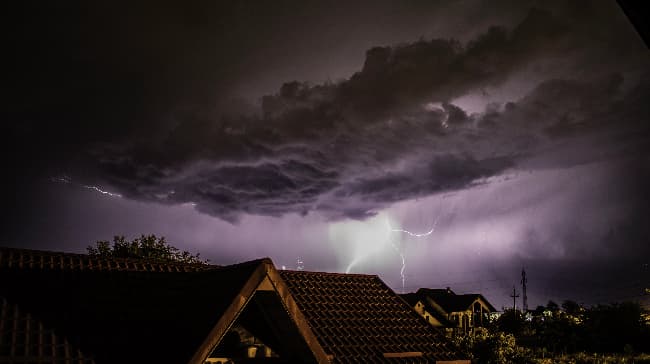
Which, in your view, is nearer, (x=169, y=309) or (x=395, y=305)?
(x=169, y=309)

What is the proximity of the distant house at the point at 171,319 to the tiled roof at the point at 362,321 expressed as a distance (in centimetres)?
5

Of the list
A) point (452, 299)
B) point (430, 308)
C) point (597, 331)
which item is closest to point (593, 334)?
point (597, 331)

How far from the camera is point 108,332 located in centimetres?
919

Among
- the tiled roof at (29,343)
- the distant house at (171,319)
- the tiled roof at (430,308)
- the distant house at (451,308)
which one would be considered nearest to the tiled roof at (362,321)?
the distant house at (171,319)

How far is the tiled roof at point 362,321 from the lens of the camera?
14.3m

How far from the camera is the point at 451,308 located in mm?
72875

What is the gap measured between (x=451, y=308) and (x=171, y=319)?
227ft

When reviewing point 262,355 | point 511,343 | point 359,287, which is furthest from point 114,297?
point 511,343

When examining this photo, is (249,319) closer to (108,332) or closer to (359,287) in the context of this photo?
(108,332)

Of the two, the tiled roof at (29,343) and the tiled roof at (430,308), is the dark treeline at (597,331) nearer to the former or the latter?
the tiled roof at (430,308)

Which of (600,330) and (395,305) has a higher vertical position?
(395,305)

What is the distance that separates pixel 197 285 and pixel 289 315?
241cm

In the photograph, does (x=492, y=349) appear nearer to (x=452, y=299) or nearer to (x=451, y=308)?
(x=451, y=308)

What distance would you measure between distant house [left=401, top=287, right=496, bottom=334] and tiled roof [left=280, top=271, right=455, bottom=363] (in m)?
51.3
